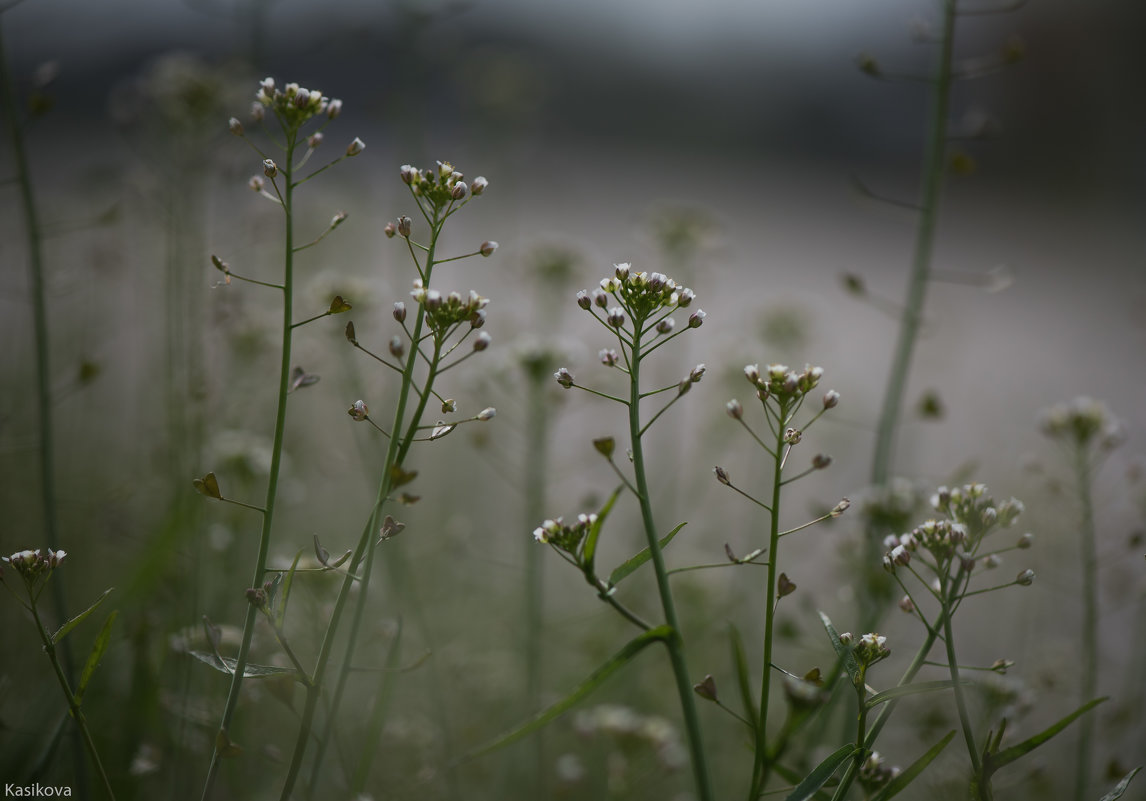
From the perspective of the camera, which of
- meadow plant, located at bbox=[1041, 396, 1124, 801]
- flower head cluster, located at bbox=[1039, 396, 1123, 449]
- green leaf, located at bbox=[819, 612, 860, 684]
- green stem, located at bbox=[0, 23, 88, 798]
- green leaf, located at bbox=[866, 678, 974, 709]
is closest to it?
green leaf, located at bbox=[866, 678, 974, 709]

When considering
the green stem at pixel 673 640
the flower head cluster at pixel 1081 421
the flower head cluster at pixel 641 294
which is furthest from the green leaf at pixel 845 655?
the flower head cluster at pixel 1081 421

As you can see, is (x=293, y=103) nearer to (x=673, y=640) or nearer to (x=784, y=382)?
(x=784, y=382)

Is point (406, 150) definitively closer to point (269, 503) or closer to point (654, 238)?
point (654, 238)

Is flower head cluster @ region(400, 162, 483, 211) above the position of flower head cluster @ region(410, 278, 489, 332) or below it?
above

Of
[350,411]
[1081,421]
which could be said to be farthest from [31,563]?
[1081,421]

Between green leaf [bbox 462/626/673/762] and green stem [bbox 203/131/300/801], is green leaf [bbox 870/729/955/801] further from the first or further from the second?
green stem [bbox 203/131/300/801]

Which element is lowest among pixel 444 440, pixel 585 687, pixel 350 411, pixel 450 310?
pixel 585 687

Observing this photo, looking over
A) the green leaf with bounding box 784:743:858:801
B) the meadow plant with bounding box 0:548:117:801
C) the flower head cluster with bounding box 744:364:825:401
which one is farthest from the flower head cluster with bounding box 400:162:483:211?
the green leaf with bounding box 784:743:858:801
